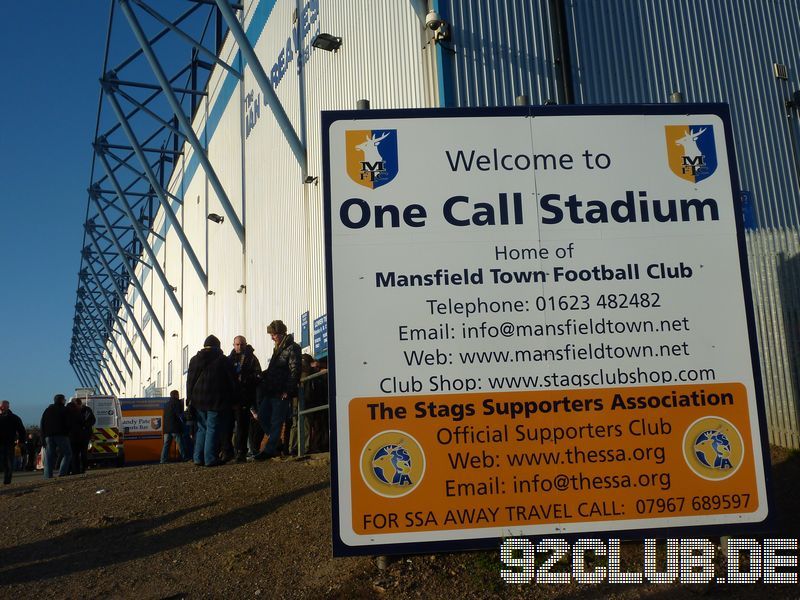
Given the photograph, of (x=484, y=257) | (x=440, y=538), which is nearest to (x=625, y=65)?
(x=484, y=257)

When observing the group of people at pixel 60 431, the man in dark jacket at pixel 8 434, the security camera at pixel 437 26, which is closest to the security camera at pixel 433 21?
the security camera at pixel 437 26

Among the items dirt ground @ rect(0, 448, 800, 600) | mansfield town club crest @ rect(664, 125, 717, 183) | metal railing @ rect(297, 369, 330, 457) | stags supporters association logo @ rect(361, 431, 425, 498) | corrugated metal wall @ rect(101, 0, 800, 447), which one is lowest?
dirt ground @ rect(0, 448, 800, 600)

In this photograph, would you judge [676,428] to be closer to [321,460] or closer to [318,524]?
[318,524]

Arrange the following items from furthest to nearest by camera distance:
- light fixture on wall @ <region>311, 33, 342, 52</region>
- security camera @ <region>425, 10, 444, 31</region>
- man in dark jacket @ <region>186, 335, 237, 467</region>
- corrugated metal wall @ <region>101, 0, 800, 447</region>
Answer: light fixture on wall @ <region>311, 33, 342, 52</region>, security camera @ <region>425, 10, 444, 31</region>, man in dark jacket @ <region>186, 335, 237, 467</region>, corrugated metal wall @ <region>101, 0, 800, 447</region>

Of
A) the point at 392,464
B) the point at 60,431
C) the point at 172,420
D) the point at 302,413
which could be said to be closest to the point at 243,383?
the point at 302,413

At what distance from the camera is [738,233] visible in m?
4.56

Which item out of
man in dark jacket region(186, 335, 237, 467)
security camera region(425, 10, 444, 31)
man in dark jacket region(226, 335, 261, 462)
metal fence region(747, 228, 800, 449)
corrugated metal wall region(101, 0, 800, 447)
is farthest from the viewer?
man in dark jacket region(226, 335, 261, 462)

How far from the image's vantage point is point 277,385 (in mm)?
9953

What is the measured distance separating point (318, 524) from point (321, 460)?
2.69 metres

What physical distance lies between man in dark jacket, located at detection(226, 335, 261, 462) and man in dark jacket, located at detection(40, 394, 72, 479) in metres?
5.09

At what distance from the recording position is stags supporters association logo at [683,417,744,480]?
14.1ft

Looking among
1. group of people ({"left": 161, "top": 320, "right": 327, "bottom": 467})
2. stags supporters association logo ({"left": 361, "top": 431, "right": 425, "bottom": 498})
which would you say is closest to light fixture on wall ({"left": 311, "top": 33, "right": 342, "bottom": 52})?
group of people ({"left": 161, "top": 320, "right": 327, "bottom": 467})

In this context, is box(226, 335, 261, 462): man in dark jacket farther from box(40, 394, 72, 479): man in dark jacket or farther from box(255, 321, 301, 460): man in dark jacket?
box(40, 394, 72, 479): man in dark jacket

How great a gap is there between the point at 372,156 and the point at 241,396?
6.53 m
